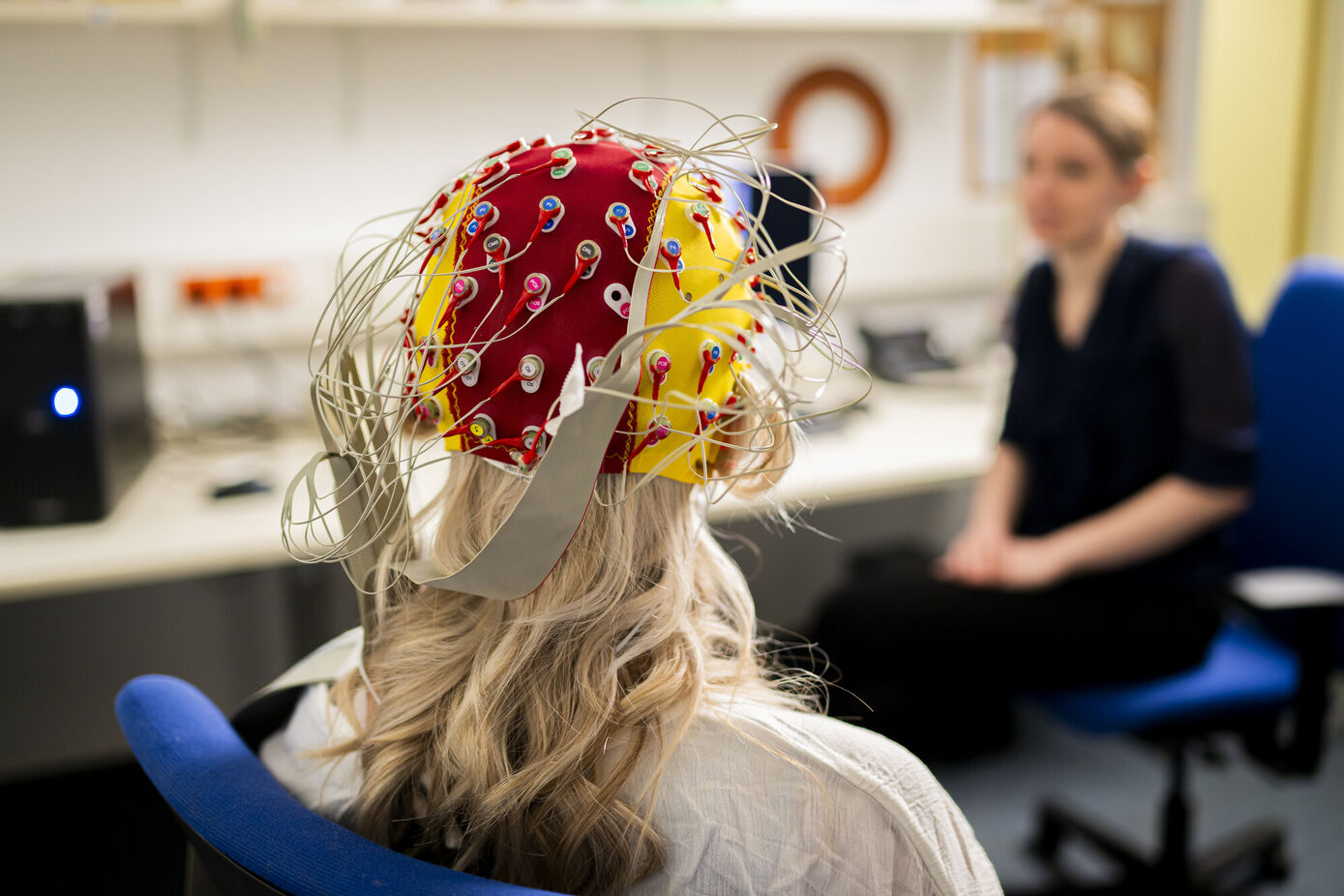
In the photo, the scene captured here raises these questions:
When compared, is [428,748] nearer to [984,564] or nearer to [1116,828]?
[984,564]

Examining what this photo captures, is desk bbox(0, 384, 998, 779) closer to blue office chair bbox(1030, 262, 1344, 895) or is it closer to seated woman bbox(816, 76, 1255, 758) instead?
seated woman bbox(816, 76, 1255, 758)

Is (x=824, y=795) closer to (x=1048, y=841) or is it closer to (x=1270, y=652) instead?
(x=1270, y=652)

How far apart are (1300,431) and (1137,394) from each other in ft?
0.93

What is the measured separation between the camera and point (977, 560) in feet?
5.76

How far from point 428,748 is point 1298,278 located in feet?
5.44

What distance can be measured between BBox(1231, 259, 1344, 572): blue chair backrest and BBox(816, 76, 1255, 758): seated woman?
0.15 m

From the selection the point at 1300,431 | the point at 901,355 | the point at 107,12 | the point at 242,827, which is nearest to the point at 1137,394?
the point at 1300,431

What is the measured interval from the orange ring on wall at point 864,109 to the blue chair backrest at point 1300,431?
995 mm

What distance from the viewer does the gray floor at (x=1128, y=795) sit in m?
1.94

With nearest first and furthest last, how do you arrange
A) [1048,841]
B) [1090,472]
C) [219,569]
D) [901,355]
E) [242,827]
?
[242,827]
[219,569]
[1090,472]
[1048,841]
[901,355]

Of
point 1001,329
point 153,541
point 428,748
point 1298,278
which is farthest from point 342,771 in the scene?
point 1001,329

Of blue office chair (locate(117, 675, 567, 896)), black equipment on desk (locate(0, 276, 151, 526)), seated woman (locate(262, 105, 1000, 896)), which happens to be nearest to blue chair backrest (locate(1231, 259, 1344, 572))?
seated woman (locate(262, 105, 1000, 896))

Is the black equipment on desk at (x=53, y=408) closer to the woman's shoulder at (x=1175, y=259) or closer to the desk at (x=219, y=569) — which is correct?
the desk at (x=219, y=569)

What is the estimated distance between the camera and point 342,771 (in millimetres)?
725
